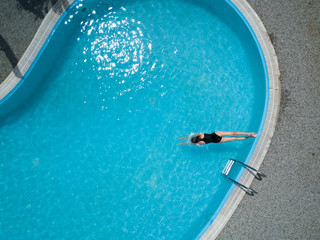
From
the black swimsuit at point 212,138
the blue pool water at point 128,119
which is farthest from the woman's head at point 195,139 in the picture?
the blue pool water at point 128,119

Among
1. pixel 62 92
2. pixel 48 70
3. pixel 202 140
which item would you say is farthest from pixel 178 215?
pixel 48 70

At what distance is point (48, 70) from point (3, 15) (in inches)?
61.4

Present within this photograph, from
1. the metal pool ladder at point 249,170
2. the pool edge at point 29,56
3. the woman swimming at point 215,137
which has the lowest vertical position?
the metal pool ladder at point 249,170

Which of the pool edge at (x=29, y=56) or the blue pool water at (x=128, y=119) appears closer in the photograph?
the pool edge at (x=29, y=56)

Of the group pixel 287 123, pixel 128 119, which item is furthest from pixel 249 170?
pixel 128 119

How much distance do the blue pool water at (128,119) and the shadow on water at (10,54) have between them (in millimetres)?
323

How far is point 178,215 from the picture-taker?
5.80 metres

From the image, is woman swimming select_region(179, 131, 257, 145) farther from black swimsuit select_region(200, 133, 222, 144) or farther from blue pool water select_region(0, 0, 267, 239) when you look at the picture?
blue pool water select_region(0, 0, 267, 239)

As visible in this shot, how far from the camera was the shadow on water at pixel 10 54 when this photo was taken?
5.55 m

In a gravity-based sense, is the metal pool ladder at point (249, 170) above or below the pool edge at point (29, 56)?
below

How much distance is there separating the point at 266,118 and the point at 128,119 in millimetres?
3345

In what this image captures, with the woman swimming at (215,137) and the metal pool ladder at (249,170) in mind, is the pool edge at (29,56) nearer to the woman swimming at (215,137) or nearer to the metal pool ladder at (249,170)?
the woman swimming at (215,137)

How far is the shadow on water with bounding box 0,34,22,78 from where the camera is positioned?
18.2 ft

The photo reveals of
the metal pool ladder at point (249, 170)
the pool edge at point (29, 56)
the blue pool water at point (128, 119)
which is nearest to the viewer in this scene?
the metal pool ladder at point (249, 170)
